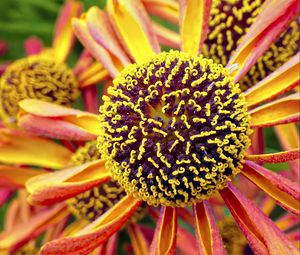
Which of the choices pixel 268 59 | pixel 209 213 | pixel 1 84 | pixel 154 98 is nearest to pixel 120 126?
pixel 154 98

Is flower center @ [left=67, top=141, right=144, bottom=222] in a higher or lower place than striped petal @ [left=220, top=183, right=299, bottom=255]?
higher

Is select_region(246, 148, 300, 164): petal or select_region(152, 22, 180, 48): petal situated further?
select_region(152, 22, 180, 48): petal

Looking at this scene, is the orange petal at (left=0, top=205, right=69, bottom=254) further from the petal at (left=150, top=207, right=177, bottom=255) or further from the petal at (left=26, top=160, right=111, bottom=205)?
the petal at (left=150, top=207, right=177, bottom=255)

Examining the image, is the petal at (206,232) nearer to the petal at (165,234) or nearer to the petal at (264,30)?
the petal at (165,234)

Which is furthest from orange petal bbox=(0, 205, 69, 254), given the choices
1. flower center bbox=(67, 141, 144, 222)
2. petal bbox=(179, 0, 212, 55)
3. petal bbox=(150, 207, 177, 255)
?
petal bbox=(179, 0, 212, 55)

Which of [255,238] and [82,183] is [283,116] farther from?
[82,183]

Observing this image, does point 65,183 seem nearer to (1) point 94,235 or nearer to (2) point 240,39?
(1) point 94,235
